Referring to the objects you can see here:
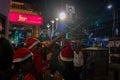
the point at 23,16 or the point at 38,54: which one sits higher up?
the point at 23,16

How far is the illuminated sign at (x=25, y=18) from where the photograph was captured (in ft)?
45.3

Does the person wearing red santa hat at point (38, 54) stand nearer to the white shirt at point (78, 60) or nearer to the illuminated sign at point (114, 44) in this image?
the illuminated sign at point (114, 44)

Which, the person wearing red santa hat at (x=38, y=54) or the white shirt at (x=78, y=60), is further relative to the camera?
the white shirt at (x=78, y=60)

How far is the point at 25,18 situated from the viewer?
14.6 meters

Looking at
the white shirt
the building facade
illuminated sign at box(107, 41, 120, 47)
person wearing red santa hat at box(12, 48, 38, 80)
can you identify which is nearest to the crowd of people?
person wearing red santa hat at box(12, 48, 38, 80)

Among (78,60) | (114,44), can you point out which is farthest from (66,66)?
(78,60)

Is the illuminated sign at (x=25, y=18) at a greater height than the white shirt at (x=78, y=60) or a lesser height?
greater

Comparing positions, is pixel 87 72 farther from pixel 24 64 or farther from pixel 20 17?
pixel 20 17

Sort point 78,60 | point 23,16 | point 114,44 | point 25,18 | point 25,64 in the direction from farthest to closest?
point 25,18
point 23,16
point 78,60
point 114,44
point 25,64

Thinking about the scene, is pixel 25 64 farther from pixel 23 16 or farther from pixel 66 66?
pixel 23 16

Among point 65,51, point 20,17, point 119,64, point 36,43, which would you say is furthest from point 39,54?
point 20,17

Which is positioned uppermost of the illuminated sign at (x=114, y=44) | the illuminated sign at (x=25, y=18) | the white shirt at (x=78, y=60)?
the illuminated sign at (x=25, y=18)

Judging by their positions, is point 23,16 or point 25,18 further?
point 25,18

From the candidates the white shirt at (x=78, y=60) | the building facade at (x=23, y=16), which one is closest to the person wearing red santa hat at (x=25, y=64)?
the white shirt at (x=78, y=60)
